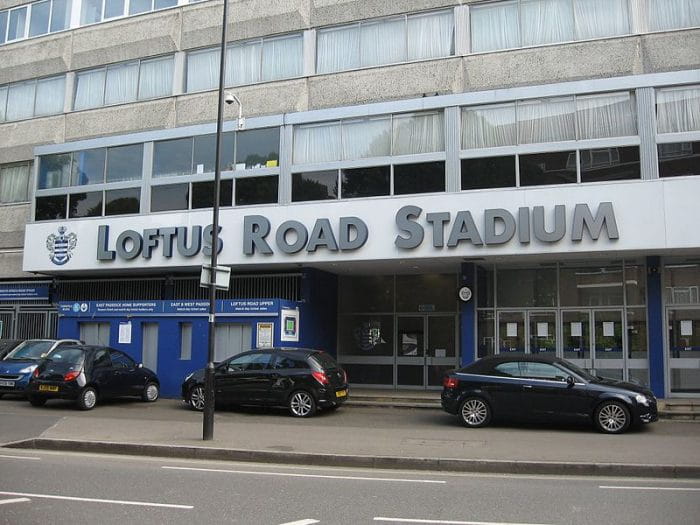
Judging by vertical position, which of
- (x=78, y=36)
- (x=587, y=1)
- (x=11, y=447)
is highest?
(x=78, y=36)

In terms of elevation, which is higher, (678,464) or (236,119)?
(236,119)

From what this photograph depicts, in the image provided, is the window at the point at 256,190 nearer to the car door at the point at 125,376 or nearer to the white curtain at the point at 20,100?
the car door at the point at 125,376

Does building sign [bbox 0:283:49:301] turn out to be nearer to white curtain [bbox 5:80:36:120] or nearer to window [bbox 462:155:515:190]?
white curtain [bbox 5:80:36:120]

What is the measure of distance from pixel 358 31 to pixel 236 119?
4.66 meters

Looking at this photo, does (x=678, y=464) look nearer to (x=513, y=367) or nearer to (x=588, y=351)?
(x=513, y=367)

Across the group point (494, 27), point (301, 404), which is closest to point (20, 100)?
point (494, 27)

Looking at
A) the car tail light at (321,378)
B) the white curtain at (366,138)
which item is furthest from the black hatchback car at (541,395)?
the white curtain at (366,138)

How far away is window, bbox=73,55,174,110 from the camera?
23297 millimetres

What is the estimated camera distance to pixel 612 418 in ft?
41.2

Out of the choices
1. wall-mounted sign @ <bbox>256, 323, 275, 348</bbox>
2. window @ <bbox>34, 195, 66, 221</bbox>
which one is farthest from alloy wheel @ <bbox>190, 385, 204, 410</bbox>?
window @ <bbox>34, 195, 66, 221</bbox>

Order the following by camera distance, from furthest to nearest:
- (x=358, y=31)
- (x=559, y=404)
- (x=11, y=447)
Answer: (x=358, y=31) → (x=559, y=404) → (x=11, y=447)

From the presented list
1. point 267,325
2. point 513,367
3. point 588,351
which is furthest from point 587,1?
point 267,325

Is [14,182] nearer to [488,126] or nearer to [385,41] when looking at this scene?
[385,41]

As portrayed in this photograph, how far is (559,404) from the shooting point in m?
12.9
